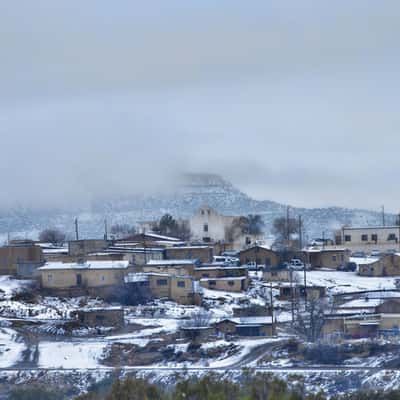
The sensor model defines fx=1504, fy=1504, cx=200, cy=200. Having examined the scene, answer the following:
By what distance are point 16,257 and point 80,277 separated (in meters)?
7.60

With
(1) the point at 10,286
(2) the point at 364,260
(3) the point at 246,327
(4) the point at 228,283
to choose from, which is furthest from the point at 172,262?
(3) the point at 246,327

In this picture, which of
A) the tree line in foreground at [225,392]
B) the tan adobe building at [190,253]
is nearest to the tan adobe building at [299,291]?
the tan adobe building at [190,253]

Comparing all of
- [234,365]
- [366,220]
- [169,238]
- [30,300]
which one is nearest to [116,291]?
[30,300]

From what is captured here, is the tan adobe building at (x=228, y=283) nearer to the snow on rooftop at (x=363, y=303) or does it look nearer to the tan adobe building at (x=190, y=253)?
the snow on rooftop at (x=363, y=303)

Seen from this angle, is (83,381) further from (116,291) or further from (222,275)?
(222,275)

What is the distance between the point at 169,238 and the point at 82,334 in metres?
31.4

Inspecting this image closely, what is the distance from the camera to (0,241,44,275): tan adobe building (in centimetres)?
8038

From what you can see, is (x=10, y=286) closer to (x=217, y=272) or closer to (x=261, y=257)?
(x=217, y=272)

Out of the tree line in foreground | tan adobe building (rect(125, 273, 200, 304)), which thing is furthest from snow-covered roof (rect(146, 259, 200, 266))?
the tree line in foreground

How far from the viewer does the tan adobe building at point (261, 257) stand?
282ft

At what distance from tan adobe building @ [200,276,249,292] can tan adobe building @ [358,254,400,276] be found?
30.3 feet

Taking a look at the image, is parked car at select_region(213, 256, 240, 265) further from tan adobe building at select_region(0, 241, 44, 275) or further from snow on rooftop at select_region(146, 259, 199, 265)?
tan adobe building at select_region(0, 241, 44, 275)

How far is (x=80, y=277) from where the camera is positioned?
74812 mm

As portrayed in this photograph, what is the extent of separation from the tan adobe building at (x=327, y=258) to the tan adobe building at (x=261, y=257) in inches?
82.6
